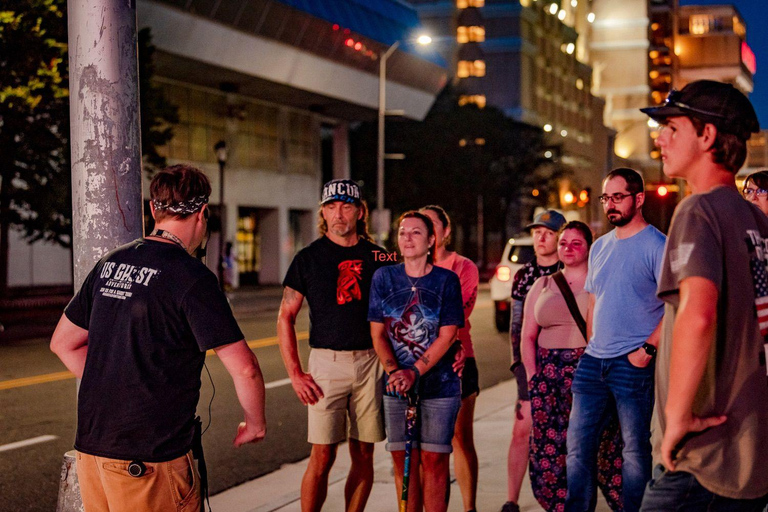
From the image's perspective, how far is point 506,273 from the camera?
64.1ft

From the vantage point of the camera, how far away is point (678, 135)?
318cm

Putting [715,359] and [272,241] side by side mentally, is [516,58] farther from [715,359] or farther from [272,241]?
[715,359]

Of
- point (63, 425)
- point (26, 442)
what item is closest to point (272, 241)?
point (63, 425)

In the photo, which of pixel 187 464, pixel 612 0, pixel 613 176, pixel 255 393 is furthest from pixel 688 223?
pixel 612 0

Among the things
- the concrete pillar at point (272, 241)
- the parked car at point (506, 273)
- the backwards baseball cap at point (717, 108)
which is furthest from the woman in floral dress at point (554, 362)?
the concrete pillar at point (272, 241)

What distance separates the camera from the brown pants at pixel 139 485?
351 cm

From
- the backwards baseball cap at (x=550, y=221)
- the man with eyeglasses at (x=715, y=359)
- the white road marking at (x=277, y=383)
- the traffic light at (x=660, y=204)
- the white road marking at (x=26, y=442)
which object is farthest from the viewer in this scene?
the traffic light at (x=660, y=204)

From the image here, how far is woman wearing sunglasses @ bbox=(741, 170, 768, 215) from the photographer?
18.9 feet

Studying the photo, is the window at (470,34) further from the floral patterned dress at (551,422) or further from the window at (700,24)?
the window at (700,24)

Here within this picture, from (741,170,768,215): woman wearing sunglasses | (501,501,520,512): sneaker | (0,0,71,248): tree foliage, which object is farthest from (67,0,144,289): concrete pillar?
(0,0,71,248): tree foliage

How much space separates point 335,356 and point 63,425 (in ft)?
16.7

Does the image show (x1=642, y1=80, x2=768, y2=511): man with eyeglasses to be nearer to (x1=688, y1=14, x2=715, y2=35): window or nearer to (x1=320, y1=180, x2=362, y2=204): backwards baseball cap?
(x1=320, y1=180, x2=362, y2=204): backwards baseball cap

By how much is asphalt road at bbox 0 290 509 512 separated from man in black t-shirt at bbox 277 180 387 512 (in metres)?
1.99

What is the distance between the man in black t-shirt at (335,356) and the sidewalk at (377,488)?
80 centimetres
